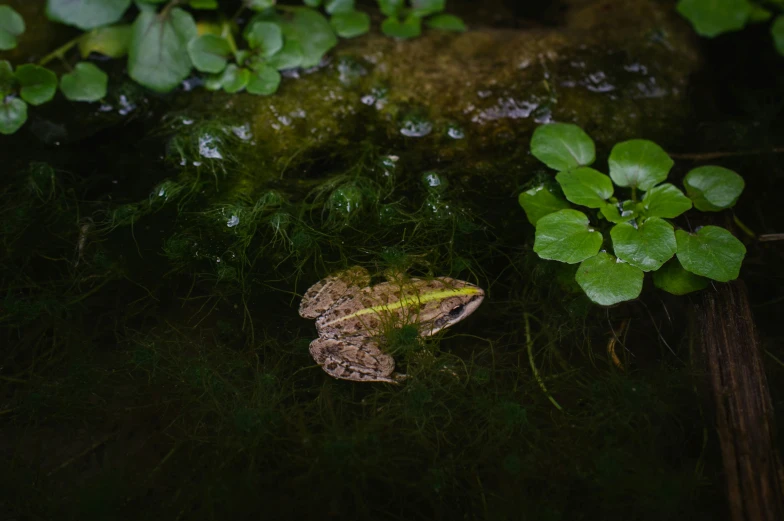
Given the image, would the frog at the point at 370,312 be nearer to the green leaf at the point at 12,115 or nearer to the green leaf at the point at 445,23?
the green leaf at the point at 445,23

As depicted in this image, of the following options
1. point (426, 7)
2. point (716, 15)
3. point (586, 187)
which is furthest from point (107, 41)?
point (716, 15)

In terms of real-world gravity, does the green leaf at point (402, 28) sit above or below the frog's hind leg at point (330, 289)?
above

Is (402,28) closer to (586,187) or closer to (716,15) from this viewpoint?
(586,187)

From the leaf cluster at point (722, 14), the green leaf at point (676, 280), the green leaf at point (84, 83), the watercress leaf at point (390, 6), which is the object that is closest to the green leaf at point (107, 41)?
the green leaf at point (84, 83)

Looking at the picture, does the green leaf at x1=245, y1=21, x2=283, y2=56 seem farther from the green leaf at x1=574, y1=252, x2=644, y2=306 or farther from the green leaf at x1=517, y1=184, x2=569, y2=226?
the green leaf at x1=574, y1=252, x2=644, y2=306

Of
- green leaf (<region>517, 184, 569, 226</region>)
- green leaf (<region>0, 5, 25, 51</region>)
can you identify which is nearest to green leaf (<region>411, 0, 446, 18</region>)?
green leaf (<region>517, 184, 569, 226</region>)

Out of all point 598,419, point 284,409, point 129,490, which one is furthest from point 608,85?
point 129,490
